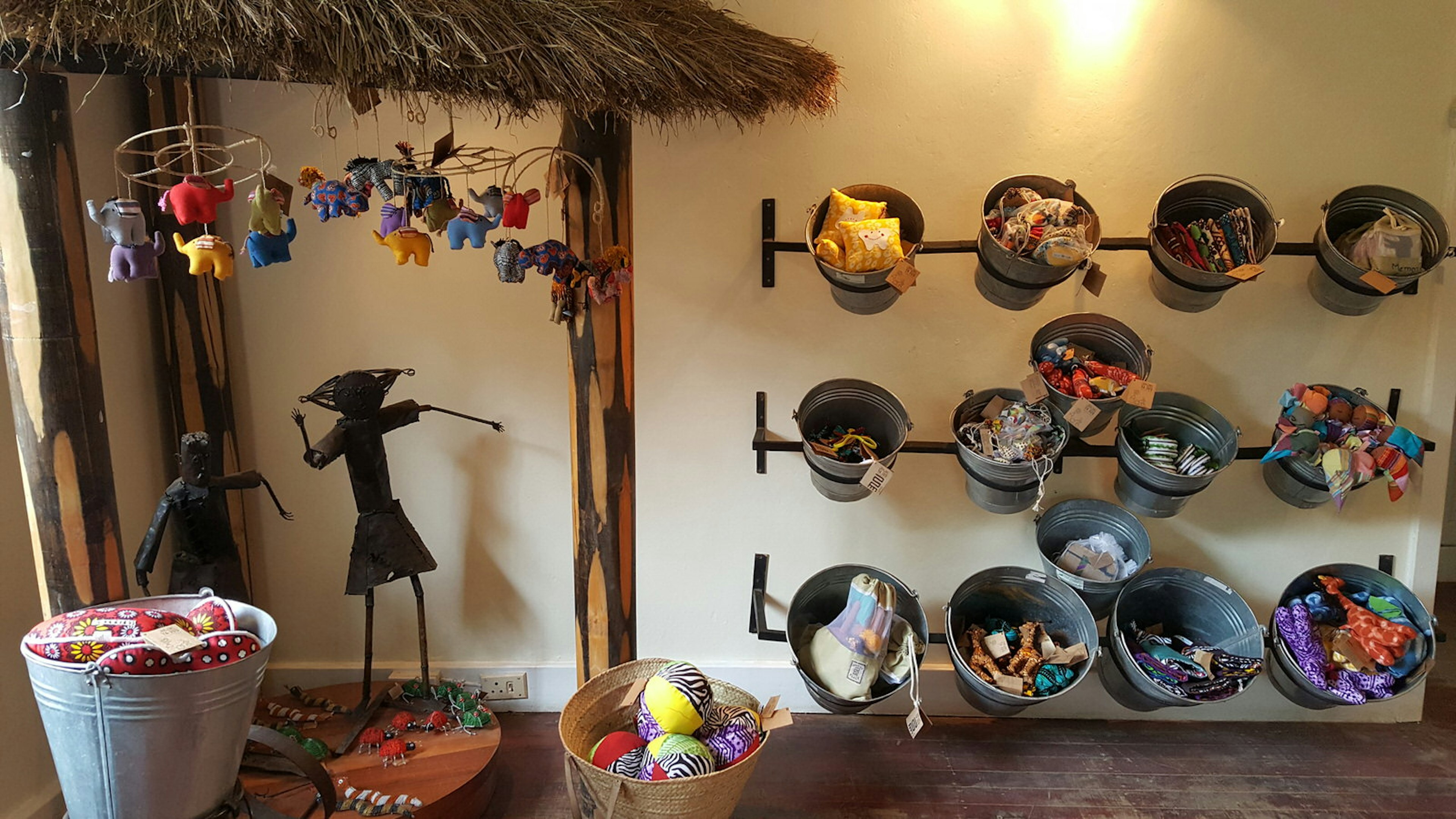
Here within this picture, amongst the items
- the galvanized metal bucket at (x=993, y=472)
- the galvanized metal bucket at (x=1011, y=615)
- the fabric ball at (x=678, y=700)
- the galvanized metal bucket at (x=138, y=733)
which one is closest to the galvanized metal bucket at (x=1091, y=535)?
the galvanized metal bucket at (x=1011, y=615)

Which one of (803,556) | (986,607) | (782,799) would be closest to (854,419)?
(803,556)

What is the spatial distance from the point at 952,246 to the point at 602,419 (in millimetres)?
1096

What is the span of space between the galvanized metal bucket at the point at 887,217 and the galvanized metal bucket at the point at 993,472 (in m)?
0.40

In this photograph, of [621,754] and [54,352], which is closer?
[54,352]

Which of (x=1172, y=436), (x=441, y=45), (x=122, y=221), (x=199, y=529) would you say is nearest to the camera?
(x=441, y=45)

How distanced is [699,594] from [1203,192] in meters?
1.96

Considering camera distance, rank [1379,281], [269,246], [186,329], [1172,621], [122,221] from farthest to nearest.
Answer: [1172,621]
[186,329]
[1379,281]
[269,246]
[122,221]

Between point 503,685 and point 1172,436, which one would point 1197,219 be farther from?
point 503,685

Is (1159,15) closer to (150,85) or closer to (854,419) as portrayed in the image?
(854,419)

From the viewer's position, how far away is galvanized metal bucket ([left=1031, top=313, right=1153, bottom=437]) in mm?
2205

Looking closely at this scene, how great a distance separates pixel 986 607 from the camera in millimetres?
2461

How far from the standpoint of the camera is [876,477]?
206cm

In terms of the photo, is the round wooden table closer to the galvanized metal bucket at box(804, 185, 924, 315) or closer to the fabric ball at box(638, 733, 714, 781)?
the fabric ball at box(638, 733, 714, 781)

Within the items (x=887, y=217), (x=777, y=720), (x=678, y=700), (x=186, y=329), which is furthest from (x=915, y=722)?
(x=186, y=329)
